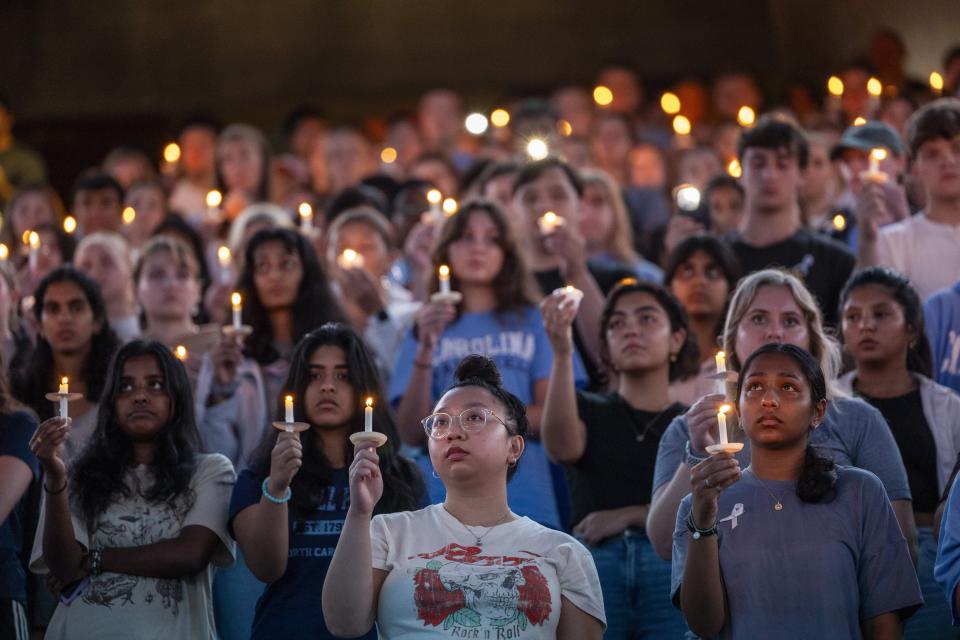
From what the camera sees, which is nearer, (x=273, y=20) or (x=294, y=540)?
(x=294, y=540)

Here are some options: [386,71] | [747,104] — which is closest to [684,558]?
[747,104]

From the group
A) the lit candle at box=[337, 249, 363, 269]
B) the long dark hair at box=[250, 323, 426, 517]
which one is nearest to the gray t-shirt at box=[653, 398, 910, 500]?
the long dark hair at box=[250, 323, 426, 517]

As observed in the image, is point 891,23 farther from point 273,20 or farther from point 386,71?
point 273,20

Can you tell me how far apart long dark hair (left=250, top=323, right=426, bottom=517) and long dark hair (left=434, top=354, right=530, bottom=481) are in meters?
0.54

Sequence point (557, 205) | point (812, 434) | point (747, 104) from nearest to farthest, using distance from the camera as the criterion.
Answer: point (812, 434) < point (557, 205) < point (747, 104)

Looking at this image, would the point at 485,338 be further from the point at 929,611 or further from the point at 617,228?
the point at 929,611

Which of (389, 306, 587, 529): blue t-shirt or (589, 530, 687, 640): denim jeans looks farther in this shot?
(389, 306, 587, 529): blue t-shirt

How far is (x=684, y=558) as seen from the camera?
4430mm

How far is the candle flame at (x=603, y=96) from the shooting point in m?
11.1

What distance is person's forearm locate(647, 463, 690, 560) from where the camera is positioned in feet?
15.8

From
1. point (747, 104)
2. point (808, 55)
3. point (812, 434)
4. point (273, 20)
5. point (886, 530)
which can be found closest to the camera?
point (886, 530)

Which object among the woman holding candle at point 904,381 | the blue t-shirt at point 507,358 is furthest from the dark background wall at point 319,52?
the woman holding candle at point 904,381

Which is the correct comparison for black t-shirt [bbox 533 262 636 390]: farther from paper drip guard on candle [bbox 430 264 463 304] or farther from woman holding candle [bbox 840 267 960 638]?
woman holding candle [bbox 840 267 960 638]

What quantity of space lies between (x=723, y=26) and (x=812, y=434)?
8070mm
